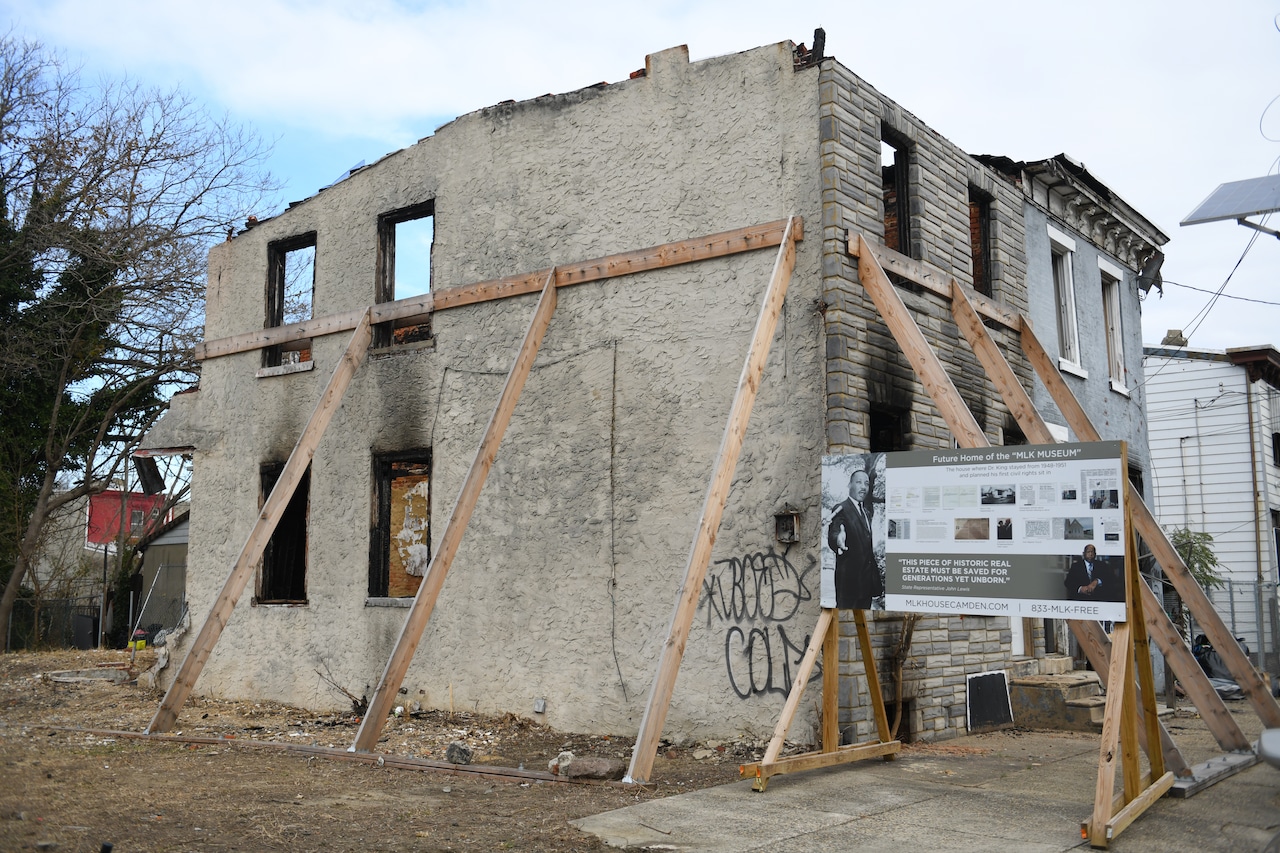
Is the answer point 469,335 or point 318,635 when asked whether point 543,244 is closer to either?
point 469,335

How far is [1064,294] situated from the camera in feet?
43.9

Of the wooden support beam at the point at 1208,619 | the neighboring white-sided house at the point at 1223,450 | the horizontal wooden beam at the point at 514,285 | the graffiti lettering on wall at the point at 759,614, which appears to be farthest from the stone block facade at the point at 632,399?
the neighboring white-sided house at the point at 1223,450

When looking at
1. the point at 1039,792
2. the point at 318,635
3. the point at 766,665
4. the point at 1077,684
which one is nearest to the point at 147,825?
the point at 766,665

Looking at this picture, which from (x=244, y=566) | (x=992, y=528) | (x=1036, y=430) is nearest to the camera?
(x=992, y=528)

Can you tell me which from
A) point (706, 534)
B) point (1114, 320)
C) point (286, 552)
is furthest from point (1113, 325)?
point (286, 552)

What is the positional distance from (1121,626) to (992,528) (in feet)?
2.99

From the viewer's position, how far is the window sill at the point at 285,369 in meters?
12.5

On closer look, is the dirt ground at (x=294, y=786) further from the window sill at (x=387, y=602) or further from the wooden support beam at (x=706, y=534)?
the window sill at (x=387, y=602)

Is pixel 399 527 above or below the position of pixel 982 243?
below

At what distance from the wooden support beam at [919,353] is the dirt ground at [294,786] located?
118 inches

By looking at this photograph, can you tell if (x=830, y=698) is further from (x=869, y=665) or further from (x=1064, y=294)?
(x=1064, y=294)

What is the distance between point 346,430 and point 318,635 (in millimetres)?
2338

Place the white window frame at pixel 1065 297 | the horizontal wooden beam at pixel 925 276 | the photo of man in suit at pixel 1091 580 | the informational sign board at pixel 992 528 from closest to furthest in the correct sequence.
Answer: the photo of man in suit at pixel 1091 580
the informational sign board at pixel 992 528
the horizontal wooden beam at pixel 925 276
the white window frame at pixel 1065 297

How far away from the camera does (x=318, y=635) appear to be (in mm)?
11680
